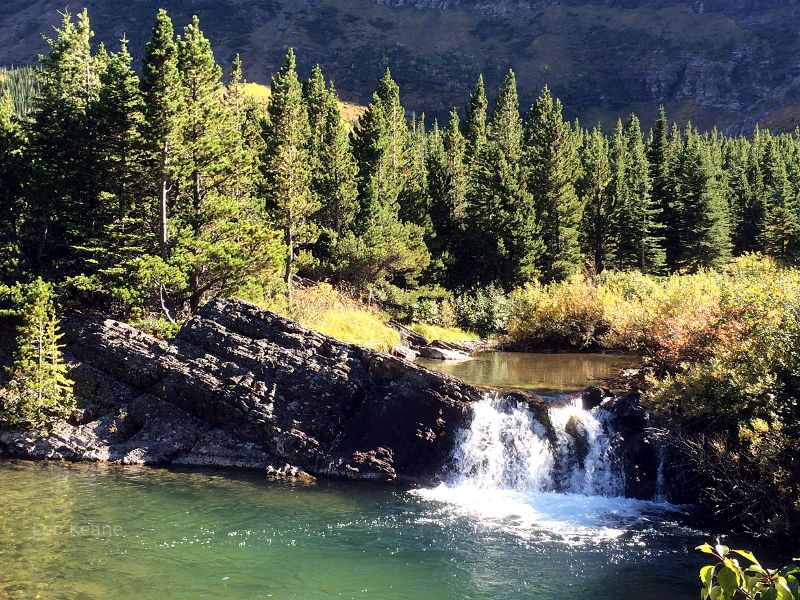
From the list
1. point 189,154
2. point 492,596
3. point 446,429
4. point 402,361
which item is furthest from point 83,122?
point 492,596

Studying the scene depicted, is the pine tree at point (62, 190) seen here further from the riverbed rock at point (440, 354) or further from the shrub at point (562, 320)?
the shrub at point (562, 320)

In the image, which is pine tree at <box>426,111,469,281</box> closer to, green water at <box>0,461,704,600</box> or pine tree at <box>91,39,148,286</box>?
pine tree at <box>91,39,148,286</box>

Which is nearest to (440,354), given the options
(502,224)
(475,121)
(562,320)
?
(562,320)

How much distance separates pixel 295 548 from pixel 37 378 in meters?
11.6

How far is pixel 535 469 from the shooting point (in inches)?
745

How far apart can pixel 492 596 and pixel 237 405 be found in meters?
11.1

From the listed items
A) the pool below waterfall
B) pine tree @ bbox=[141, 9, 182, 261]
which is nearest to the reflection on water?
the pool below waterfall

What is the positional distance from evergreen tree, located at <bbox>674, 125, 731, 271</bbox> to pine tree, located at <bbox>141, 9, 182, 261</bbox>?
1899 inches

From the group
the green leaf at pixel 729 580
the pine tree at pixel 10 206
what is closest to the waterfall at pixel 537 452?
the green leaf at pixel 729 580

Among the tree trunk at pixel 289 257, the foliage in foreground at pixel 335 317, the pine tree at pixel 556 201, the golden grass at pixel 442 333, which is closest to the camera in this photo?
the foliage in foreground at pixel 335 317

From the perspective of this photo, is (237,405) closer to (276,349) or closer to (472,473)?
(276,349)

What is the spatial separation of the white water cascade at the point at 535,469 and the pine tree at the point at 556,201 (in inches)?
1289

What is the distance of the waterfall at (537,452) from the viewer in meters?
18.5

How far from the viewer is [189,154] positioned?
90.8 ft
